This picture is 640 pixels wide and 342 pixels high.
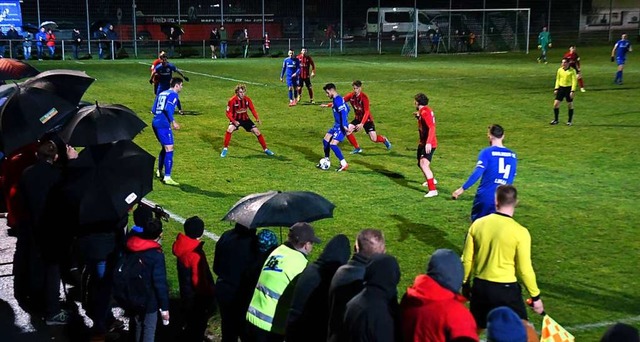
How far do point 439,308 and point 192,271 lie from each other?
306 cm

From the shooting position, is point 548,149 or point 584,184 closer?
point 584,184

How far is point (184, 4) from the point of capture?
52.8m

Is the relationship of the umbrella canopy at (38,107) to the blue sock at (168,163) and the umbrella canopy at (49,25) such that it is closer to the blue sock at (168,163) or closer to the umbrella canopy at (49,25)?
the blue sock at (168,163)

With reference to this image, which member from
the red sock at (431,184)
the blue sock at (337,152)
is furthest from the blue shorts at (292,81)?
the red sock at (431,184)

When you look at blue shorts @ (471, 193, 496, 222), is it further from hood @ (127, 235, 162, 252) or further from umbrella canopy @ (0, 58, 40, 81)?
umbrella canopy @ (0, 58, 40, 81)

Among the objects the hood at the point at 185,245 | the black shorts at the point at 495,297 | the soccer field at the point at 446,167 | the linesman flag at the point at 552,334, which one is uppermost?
the hood at the point at 185,245

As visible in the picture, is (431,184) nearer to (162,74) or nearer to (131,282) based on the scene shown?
(131,282)

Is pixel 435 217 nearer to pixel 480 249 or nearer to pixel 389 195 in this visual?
pixel 389 195

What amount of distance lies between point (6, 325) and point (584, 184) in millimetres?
11421

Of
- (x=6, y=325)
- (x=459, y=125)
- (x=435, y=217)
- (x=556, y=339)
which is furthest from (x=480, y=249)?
(x=459, y=125)

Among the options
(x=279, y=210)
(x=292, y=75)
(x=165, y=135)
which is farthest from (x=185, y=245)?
(x=292, y=75)

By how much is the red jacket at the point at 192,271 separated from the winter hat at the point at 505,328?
11.7 ft

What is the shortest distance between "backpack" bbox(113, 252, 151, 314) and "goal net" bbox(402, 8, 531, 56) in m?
45.2

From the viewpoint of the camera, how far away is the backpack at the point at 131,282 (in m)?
7.47
